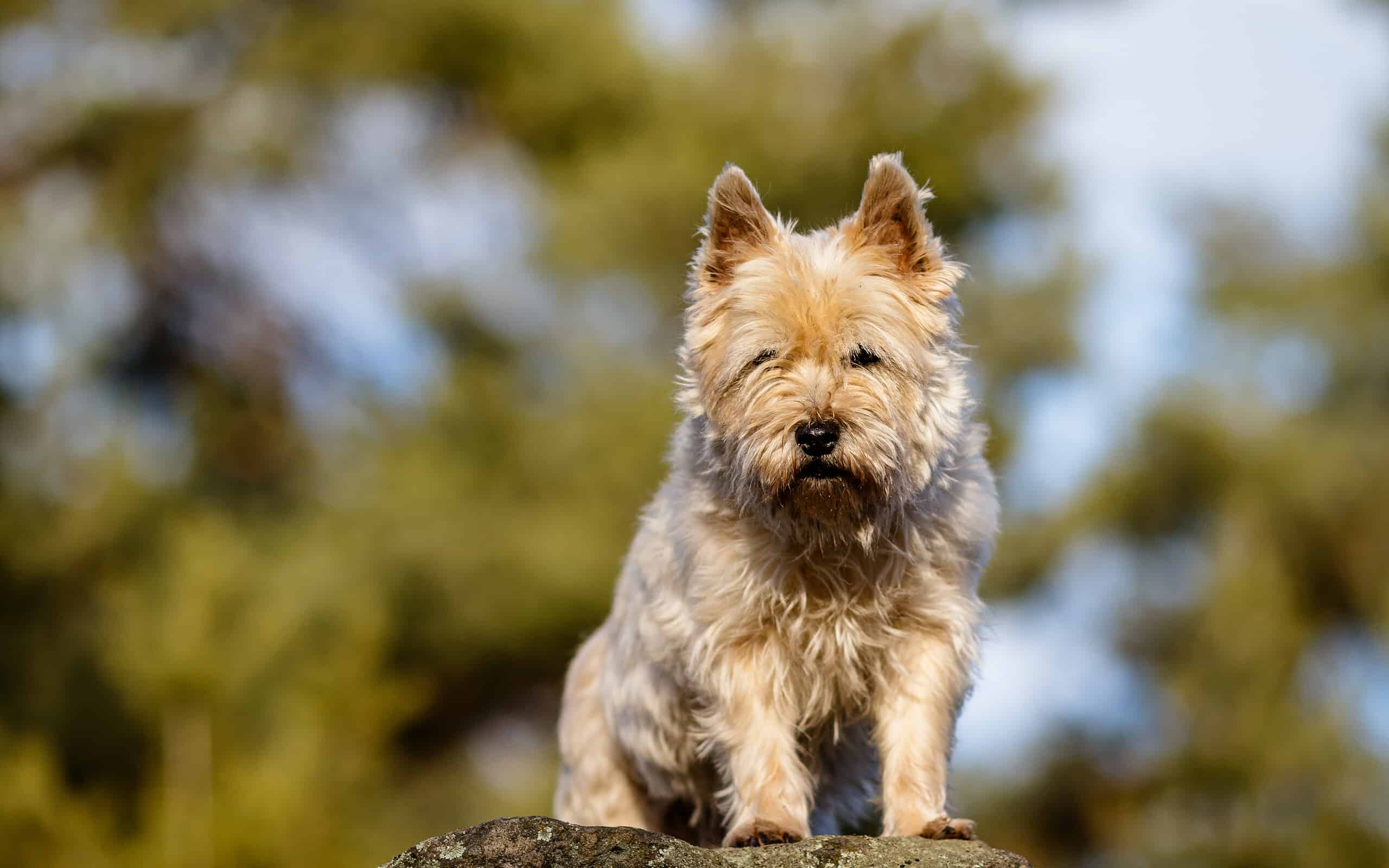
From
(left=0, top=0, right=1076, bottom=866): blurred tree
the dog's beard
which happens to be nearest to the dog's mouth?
the dog's beard

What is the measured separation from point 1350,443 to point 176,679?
18.6m

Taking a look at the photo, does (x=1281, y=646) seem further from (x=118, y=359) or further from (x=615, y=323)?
(x=118, y=359)

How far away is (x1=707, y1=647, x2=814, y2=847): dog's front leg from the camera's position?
18.2 ft

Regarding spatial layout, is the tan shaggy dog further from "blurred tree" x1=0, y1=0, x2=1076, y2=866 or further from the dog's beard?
"blurred tree" x1=0, y1=0, x2=1076, y2=866

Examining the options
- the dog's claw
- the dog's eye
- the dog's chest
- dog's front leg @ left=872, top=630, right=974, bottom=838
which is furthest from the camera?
the dog's chest

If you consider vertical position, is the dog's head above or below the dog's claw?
above

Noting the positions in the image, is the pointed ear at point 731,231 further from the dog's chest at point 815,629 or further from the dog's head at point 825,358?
the dog's chest at point 815,629

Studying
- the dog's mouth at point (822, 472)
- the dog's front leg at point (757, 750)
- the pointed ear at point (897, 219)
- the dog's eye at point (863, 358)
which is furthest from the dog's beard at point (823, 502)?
the pointed ear at point (897, 219)

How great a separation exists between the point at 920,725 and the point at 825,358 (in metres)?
1.37

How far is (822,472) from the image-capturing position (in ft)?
18.1

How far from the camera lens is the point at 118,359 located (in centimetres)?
2283

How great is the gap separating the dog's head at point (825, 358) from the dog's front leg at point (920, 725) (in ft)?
1.72

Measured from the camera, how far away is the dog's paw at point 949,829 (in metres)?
5.19

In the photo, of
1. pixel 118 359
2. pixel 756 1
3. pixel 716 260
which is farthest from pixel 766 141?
pixel 716 260
